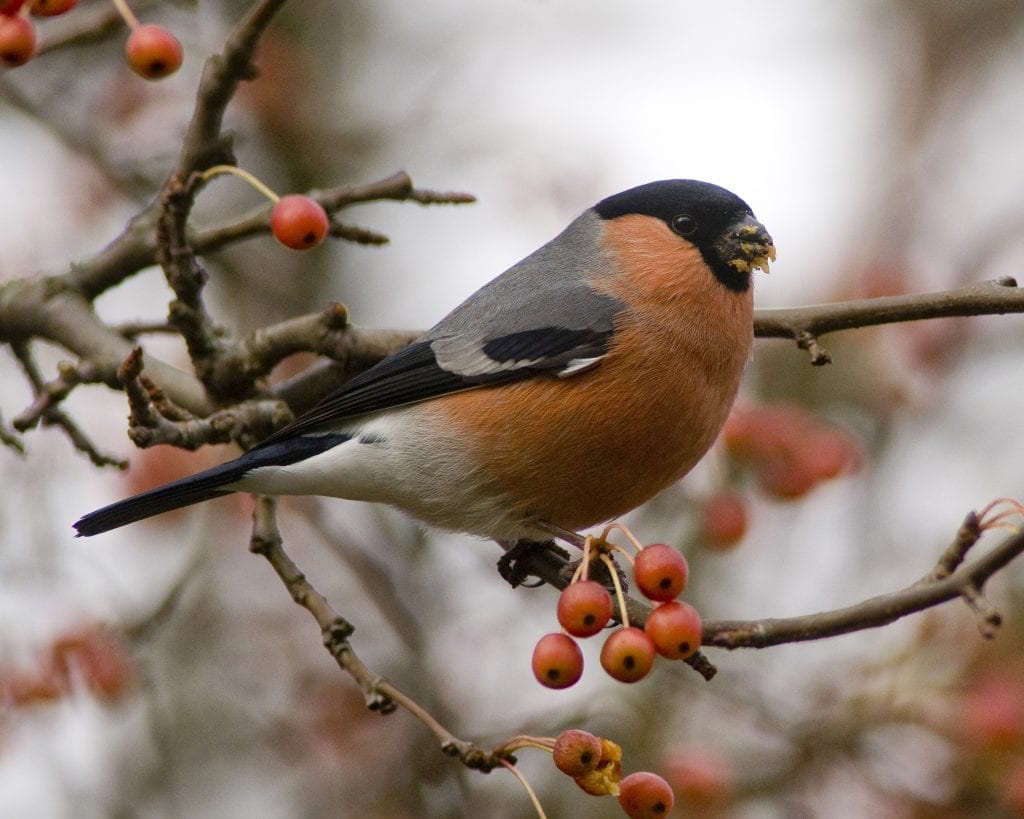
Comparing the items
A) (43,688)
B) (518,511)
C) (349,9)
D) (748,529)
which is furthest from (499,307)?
(349,9)

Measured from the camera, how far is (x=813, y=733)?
429 centimetres

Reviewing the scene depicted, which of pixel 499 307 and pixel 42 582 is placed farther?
pixel 42 582

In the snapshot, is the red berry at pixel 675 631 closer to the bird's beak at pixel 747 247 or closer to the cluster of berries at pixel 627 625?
the cluster of berries at pixel 627 625

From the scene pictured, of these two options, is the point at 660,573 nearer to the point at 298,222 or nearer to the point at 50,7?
the point at 298,222

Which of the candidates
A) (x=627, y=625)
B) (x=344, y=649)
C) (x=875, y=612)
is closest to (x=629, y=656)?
(x=627, y=625)

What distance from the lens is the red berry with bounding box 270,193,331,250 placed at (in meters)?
3.09

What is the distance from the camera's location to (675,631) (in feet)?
7.61

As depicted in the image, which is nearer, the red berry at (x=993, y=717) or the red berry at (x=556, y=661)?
the red berry at (x=556, y=661)

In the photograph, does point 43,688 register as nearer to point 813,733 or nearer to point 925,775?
point 813,733

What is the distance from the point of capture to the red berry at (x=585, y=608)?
2438 millimetres

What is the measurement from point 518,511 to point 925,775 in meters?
2.07

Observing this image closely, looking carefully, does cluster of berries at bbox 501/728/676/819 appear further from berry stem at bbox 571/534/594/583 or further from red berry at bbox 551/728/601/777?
berry stem at bbox 571/534/594/583

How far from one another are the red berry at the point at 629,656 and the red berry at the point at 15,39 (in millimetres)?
2141

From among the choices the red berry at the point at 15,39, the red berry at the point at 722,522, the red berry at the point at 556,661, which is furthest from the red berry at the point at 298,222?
the red berry at the point at 722,522
